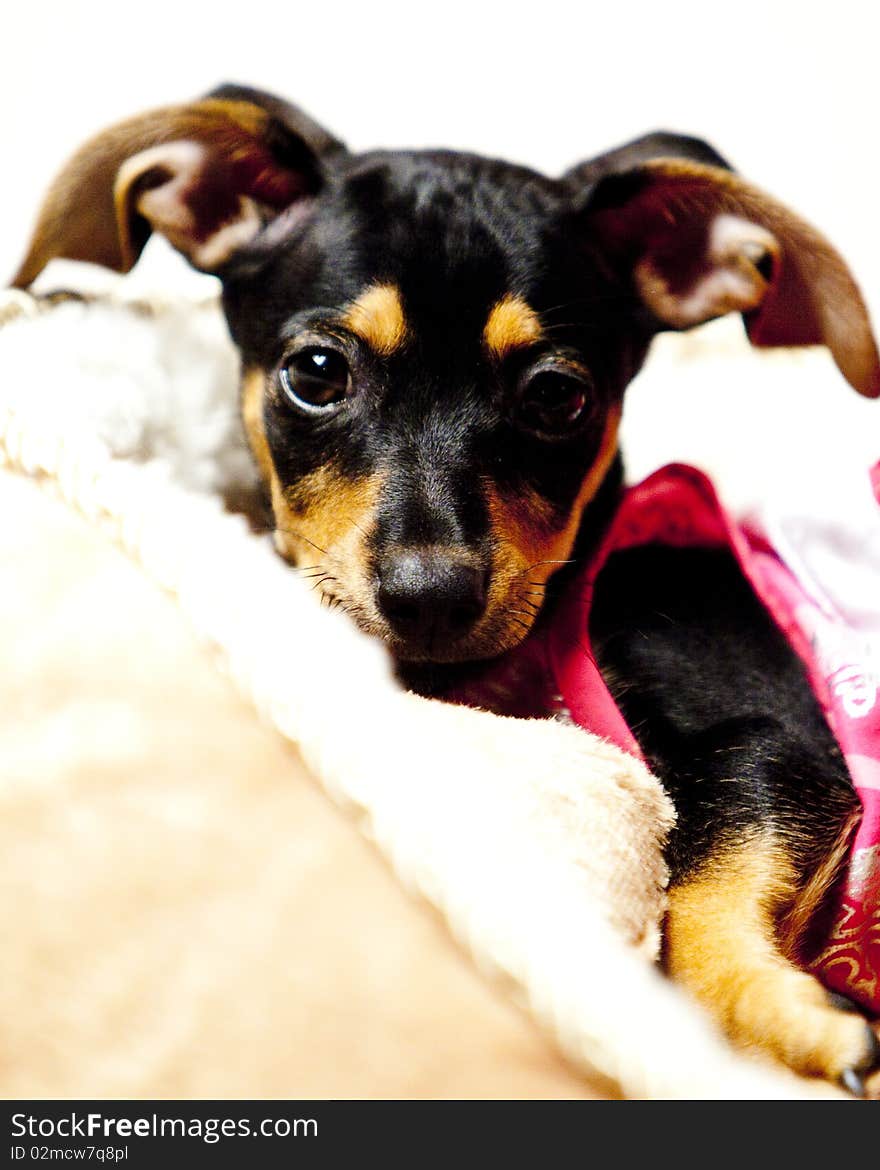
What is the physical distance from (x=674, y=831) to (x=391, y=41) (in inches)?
96.4

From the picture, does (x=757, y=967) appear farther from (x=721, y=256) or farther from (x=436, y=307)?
(x=721, y=256)

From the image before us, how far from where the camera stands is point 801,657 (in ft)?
4.41

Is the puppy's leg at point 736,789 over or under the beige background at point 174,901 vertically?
under

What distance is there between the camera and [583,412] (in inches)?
57.4

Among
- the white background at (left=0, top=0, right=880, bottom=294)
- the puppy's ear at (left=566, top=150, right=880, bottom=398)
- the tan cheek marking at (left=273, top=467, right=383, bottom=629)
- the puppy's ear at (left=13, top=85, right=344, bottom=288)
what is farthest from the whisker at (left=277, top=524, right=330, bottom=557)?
the white background at (left=0, top=0, right=880, bottom=294)

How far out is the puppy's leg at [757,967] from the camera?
3.16ft

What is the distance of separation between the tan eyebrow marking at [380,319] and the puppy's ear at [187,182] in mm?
317

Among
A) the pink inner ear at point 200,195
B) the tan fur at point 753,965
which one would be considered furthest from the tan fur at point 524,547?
the pink inner ear at point 200,195

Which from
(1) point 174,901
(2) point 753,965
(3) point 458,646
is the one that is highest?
(1) point 174,901

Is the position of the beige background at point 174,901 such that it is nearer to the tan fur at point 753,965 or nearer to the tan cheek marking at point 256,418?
the tan fur at point 753,965

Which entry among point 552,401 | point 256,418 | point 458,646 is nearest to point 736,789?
point 458,646

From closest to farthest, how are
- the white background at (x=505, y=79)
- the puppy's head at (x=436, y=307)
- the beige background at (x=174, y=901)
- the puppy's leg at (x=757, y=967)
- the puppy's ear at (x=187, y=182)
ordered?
the beige background at (x=174, y=901), the puppy's leg at (x=757, y=967), the puppy's head at (x=436, y=307), the puppy's ear at (x=187, y=182), the white background at (x=505, y=79)
